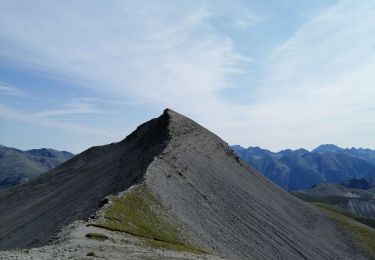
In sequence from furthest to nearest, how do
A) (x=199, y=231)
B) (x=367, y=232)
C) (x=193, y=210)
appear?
(x=367, y=232) < (x=193, y=210) < (x=199, y=231)

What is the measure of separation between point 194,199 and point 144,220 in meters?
24.8

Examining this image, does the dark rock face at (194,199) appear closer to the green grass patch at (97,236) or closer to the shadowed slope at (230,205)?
the shadowed slope at (230,205)

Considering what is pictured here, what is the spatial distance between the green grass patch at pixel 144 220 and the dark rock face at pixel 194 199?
375cm

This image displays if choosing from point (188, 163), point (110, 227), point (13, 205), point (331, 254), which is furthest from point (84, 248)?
point (13, 205)

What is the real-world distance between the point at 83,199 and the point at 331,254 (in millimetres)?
59851

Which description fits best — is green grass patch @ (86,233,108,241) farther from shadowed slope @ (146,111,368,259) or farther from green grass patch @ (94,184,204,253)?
shadowed slope @ (146,111,368,259)

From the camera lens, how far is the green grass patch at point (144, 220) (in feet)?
222

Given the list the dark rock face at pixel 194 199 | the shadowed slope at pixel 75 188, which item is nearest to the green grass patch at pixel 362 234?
the dark rock face at pixel 194 199

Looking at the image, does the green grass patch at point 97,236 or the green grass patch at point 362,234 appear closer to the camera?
the green grass patch at point 97,236

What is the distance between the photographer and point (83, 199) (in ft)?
355

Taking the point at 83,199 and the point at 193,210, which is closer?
the point at 193,210

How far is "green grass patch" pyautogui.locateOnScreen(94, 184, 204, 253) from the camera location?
2660 inches

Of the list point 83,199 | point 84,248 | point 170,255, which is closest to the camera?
point 84,248

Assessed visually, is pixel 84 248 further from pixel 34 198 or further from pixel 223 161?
pixel 34 198
